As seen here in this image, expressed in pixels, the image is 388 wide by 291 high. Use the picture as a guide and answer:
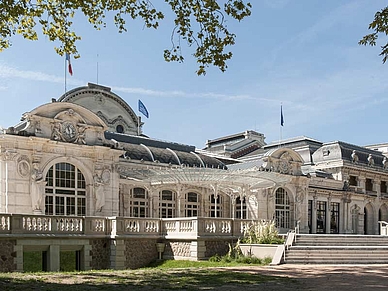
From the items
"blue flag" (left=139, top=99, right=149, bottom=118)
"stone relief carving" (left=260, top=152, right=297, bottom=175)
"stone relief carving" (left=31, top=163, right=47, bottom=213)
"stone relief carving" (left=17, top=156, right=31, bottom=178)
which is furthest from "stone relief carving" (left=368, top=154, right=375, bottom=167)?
"stone relief carving" (left=17, top=156, right=31, bottom=178)

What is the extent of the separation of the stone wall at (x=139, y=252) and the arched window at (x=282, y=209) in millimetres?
15351

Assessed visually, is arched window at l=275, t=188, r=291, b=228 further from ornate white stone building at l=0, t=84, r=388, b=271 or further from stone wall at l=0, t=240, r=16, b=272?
stone wall at l=0, t=240, r=16, b=272

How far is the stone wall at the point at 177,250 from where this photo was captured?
21.5 meters

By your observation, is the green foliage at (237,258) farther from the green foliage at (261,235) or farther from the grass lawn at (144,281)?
the grass lawn at (144,281)

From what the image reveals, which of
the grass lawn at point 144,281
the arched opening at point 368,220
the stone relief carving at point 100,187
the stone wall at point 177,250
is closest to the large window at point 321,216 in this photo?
the arched opening at point 368,220

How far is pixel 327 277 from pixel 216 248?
7.37 metres

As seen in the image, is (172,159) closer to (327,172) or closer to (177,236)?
(177,236)

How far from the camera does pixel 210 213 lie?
35.1 m

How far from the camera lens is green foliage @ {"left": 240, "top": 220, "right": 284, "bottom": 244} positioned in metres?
21.9

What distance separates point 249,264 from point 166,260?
12.9ft

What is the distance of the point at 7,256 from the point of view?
19.0 meters

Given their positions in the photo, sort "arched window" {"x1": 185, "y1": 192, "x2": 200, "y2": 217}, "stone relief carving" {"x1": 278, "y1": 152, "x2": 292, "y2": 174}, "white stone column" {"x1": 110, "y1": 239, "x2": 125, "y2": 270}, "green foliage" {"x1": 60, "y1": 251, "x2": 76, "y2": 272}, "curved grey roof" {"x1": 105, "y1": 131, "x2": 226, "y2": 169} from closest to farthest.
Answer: "green foliage" {"x1": 60, "y1": 251, "x2": 76, "y2": 272}
"white stone column" {"x1": 110, "y1": 239, "x2": 125, "y2": 270}
"curved grey roof" {"x1": 105, "y1": 131, "x2": 226, "y2": 169}
"arched window" {"x1": 185, "y1": 192, "x2": 200, "y2": 217}
"stone relief carving" {"x1": 278, "y1": 152, "x2": 292, "y2": 174}

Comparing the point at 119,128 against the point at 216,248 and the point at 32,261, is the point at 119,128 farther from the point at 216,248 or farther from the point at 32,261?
the point at 32,261

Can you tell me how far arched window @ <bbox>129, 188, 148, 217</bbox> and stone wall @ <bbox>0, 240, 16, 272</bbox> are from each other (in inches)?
481
